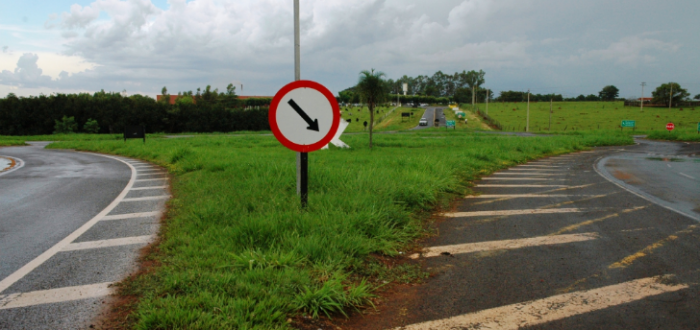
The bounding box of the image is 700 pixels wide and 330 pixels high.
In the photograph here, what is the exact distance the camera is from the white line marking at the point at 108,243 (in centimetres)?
532

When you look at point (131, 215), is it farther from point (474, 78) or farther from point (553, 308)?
point (474, 78)

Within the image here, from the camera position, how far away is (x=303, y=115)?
5676 millimetres

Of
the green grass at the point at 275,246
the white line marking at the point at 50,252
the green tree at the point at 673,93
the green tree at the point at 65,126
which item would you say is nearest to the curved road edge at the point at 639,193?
the green grass at the point at 275,246

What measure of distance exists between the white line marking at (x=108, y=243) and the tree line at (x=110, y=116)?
58.2 m

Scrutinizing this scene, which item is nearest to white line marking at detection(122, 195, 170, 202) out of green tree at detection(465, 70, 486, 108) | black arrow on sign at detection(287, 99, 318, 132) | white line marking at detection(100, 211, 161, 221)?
white line marking at detection(100, 211, 161, 221)

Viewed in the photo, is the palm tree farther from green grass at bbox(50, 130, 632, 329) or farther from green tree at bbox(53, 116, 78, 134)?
green tree at bbox(53, 116, 78, 134)

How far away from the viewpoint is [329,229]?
17.0 ft

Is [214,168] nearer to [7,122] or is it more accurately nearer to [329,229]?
[329,229]

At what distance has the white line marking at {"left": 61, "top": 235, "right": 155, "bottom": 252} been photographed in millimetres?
5324

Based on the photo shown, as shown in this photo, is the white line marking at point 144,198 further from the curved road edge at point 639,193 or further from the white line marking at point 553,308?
the curved road edge at point 639,193

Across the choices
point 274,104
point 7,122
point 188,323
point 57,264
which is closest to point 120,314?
point 188,323

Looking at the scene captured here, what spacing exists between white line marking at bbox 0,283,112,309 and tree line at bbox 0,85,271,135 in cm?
5991

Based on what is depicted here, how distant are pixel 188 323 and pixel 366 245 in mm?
2237

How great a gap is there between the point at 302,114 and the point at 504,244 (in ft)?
9.55
